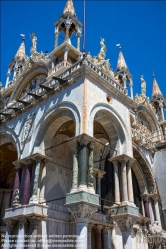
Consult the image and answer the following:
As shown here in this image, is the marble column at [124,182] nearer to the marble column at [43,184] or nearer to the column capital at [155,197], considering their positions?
the marble column at [43,184]

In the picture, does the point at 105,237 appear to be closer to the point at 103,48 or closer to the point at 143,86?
the point at 103,48

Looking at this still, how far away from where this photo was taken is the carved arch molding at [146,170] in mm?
16469

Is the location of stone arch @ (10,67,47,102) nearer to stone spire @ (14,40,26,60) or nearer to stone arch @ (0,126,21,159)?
stone arch @ (0,126,21,159)

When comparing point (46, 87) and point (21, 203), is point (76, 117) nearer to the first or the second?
point (46, 87)

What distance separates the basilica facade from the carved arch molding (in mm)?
66

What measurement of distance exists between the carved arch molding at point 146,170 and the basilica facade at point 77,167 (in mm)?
66

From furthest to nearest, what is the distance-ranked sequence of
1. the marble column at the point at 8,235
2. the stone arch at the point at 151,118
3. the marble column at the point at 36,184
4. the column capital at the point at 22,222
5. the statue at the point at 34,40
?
the stone arch at the point at 151,118
the statue at the point at 34,40
the marble column at the point at 36,184
the marble column at the point at 8,235
the column capital at the point at 22,222

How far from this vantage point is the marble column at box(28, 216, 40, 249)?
31.8 ft

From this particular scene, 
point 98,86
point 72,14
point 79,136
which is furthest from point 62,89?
point 72,14

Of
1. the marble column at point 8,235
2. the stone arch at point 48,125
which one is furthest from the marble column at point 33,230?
the stone arch at point 48,125

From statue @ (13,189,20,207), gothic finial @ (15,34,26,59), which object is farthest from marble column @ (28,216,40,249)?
gothic finial @ (15,34,26,59)

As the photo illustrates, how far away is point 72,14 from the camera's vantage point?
17406mm

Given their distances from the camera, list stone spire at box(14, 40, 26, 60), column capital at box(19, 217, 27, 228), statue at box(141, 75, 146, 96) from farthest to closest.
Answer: stone spire at box(14, 40, 26, 60) < statue at box(141, 75, 146, 96) < column capital at box(19, 217, 27, 228)

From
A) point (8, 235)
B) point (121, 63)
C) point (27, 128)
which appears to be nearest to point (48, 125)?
point (27, 128)
